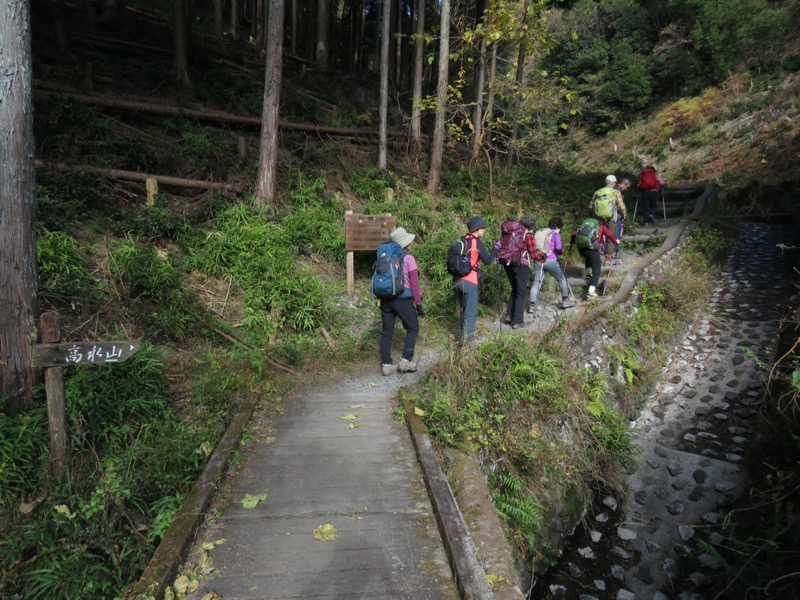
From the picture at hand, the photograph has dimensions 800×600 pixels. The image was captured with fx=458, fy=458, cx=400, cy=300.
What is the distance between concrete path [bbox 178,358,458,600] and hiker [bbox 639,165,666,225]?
11795 mm

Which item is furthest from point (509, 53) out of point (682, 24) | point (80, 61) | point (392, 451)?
point (392, 451)

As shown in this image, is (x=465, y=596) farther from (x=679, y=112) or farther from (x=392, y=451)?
(x=679, y=112)

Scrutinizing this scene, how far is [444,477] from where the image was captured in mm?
3756

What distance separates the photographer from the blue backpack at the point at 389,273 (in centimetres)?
564

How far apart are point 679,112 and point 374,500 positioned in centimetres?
2820

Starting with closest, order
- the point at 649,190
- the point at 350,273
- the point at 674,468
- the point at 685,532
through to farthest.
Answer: the point at 685,532 < the point at 674,468 < the point at 350,273 < the point at 649,190

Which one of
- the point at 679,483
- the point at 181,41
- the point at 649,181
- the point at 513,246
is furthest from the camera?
the point at 181,41

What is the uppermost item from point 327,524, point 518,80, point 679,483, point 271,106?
point 518,80

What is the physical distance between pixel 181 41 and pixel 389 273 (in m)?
13.7

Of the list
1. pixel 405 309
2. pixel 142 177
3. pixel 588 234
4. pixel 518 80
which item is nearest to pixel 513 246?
pixel 588 234

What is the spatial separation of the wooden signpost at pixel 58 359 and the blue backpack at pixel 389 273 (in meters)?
2.78

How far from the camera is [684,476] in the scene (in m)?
5.68

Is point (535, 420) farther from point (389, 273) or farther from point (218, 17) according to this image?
point (218, 17)

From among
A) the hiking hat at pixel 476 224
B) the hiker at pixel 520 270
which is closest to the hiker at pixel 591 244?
the hiker at pixel 520 270
